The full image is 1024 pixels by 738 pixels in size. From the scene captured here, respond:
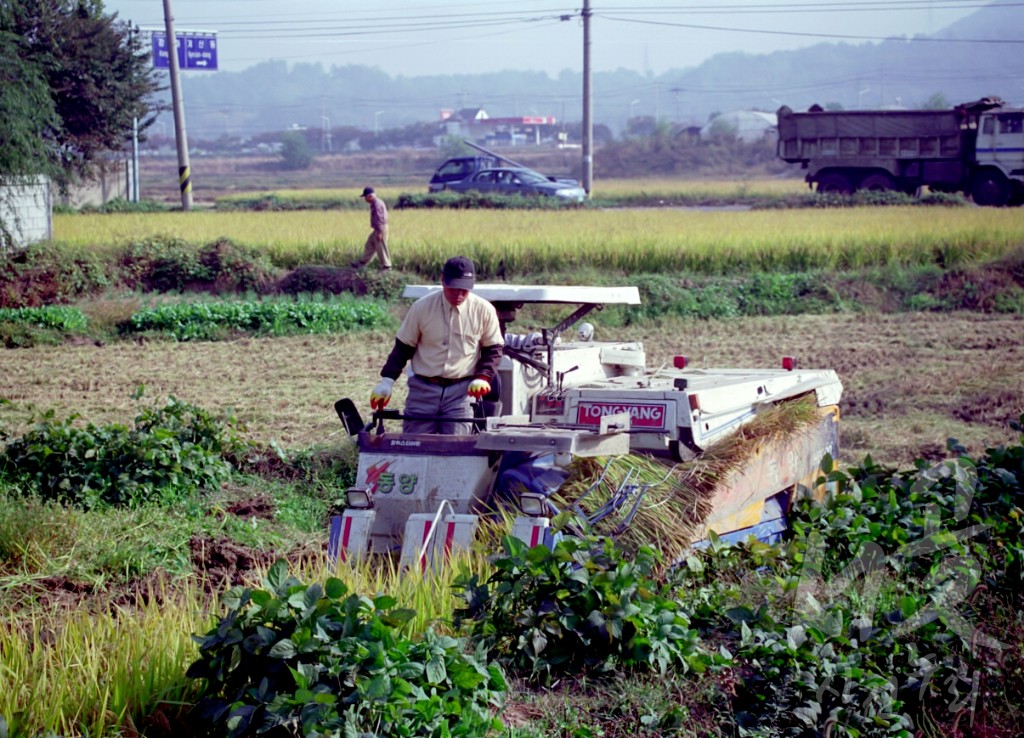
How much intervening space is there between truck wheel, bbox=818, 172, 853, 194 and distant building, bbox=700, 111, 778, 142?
1901 inches

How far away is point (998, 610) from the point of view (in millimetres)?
5645

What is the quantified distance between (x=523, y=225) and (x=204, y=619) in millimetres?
21060

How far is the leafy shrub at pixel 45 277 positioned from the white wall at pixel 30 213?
48.3 inches

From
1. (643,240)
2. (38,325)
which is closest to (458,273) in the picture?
(38,325)

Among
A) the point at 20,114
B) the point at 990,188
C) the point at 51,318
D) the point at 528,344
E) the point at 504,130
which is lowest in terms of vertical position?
the point at 51,318

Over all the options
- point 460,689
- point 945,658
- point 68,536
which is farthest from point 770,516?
point 68,536

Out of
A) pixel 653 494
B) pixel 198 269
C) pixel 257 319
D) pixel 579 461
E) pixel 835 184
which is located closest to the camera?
pixel 653 494

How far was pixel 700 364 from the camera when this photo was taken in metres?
13.6

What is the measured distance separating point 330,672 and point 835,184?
3334 centimetres

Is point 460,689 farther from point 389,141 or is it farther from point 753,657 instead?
point 389,141

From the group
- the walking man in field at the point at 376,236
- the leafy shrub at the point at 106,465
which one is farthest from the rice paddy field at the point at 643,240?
the leafy shrub at the point at 106,465

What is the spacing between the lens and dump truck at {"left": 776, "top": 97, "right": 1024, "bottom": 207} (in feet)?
103

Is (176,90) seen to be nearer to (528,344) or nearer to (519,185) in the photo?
(519,185)

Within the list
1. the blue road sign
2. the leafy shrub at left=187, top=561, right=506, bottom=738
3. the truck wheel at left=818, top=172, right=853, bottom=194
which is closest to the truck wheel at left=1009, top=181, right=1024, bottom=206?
the truck wheel at left=818, top=172, right=853, bottom=194
